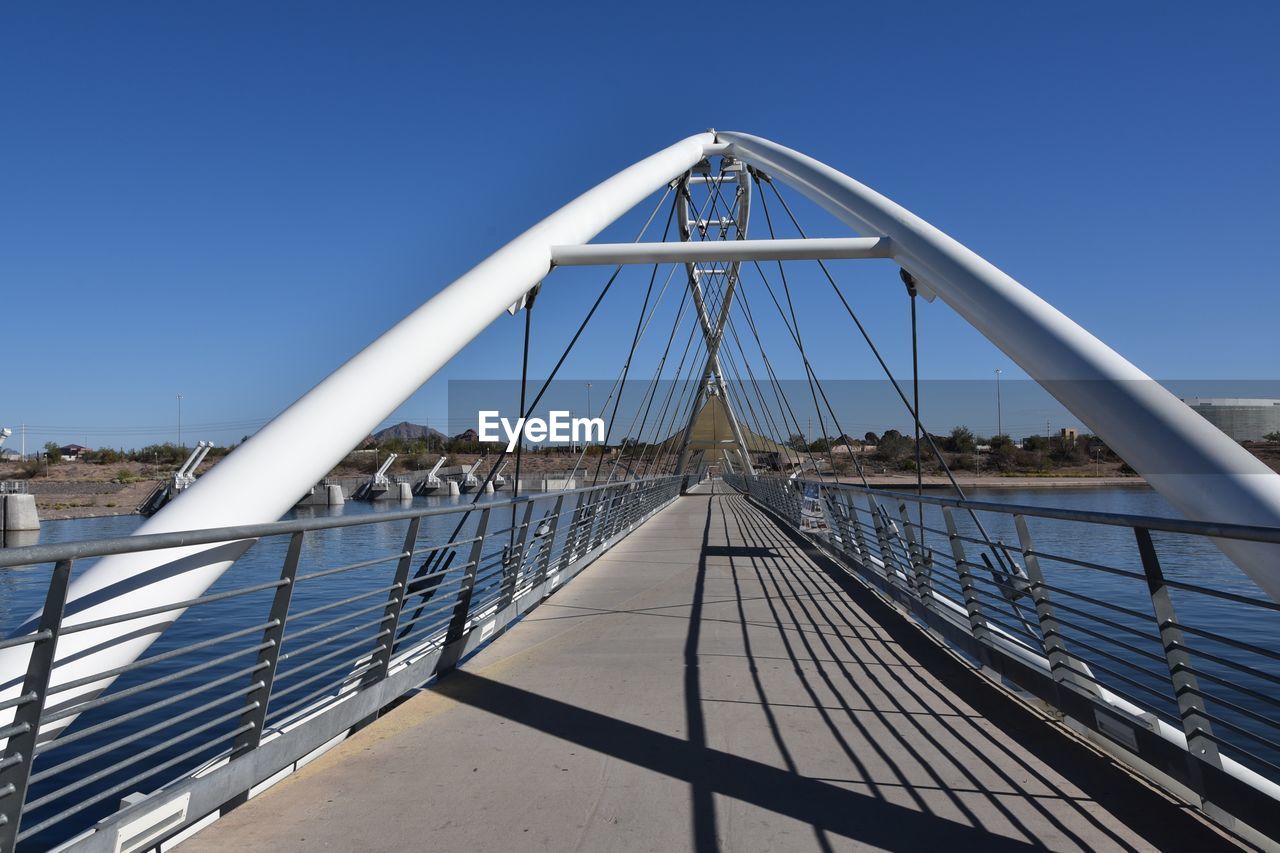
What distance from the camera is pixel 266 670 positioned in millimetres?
3641

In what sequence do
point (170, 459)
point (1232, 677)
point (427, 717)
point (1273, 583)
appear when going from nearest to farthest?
1. point (1273, 583)
2. point (427, 717)
3. point (1232, 677)
4. point (170, 459)

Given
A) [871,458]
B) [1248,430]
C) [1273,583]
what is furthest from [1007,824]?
[871,458]

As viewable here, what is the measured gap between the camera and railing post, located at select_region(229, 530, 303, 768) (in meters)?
3.54

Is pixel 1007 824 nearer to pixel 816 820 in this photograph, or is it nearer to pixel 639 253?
pixel 816 820

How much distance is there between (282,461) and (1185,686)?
4145 mm

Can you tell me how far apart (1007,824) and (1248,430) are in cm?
1257

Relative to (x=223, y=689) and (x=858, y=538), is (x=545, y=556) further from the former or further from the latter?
(x=858, y=538)

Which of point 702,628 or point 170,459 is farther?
point 170,459

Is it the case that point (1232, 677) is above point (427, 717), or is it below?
below

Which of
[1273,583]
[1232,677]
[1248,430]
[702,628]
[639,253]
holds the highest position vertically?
[639,253]

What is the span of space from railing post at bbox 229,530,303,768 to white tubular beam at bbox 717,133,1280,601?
3788mm

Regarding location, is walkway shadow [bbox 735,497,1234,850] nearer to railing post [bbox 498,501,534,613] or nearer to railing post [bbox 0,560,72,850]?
railing post [bbox 498,501,534,613]

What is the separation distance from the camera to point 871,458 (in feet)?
249

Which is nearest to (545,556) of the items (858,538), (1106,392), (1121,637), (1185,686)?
(858,538)
